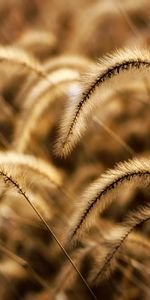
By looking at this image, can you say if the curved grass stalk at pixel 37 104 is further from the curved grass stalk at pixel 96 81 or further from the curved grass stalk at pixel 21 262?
the curved grass stalk at pixel 96 81

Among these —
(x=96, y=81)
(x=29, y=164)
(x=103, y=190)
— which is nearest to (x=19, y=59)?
(x=29, y=164)

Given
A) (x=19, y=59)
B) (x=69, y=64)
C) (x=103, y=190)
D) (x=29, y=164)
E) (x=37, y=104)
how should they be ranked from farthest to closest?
(x=69, y=64) < (x=37, y=104) < (x=19, y=59) < (x=29, y=164) < (x=103, y=190)

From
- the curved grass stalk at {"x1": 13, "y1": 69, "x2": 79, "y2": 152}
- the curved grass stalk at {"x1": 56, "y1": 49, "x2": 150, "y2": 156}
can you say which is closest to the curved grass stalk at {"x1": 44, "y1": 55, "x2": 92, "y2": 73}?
the curved grass stalk at {"x1": 13, "y1": 69, "x2": 79, "y2": 152}

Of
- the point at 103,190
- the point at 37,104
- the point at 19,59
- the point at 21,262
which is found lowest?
the point at 21,262

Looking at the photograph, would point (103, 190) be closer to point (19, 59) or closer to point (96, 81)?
point (96, 81)

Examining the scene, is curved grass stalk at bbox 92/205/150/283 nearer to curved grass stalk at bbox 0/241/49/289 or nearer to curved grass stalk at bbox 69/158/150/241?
curved grass stalk at bbox 69/158/150/241

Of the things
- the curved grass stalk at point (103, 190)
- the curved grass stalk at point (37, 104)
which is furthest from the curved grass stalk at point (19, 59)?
the curved grass stalk at point (103, 190)

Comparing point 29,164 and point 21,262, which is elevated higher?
point 29,164
